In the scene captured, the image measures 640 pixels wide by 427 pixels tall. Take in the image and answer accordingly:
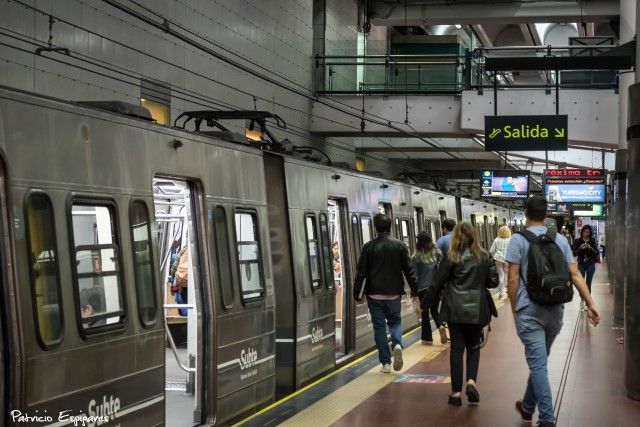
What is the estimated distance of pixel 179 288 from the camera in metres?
11.9

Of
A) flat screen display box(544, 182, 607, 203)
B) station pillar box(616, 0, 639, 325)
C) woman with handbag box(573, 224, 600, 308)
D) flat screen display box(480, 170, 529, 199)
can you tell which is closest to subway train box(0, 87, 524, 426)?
station pillar box(616, 0, 639, 325)

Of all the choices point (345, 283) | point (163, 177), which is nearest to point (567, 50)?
point (345, 283)

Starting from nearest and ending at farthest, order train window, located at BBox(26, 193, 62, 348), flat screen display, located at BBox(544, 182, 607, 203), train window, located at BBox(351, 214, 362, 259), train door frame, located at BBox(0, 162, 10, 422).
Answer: train door frame, located at BBox(0, 162, 10, 422) → train window, located at BBox(26, 193, 62, 348) → train window, located at BBox(351, 214, 362, 259) → flat screen display, located at BBox(544, 182, 607, 203)

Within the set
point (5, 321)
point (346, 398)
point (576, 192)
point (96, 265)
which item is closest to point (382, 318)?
point (346, 398)

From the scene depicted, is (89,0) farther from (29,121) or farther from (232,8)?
(29,121)

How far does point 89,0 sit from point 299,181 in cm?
414

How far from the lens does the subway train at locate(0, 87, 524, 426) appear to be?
613 centimetres

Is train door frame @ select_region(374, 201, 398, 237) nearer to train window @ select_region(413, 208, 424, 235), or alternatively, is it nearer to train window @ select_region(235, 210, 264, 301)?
train window @ select_region(413, 208, 424, 235)

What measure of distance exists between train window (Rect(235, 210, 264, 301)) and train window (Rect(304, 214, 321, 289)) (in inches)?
73.1

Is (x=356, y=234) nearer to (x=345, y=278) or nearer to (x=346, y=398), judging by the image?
(x=345, y=278)

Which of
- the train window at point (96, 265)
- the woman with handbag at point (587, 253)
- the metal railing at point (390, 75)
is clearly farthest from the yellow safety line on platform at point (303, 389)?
the metal railing at point (390, 75)

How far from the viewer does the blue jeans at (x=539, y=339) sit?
859 centimetres

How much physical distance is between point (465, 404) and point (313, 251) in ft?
10.7

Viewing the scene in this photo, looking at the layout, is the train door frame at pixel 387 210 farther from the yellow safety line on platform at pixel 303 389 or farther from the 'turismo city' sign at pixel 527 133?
the 'turismo city' sign at pixel 527 133
